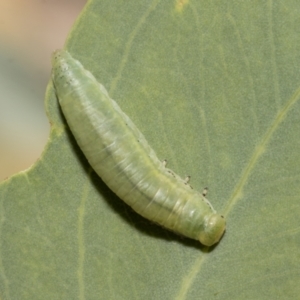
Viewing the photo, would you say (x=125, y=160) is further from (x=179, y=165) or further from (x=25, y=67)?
(x=25, y=67)

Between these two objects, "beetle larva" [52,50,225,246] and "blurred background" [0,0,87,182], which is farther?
"blurred background" [0,0,87,182]

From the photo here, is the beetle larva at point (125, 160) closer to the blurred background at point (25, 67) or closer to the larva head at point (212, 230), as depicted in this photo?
the larva head at point (212, 230)

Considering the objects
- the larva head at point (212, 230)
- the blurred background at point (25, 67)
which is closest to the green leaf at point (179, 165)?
the larva head at point (212, 230)

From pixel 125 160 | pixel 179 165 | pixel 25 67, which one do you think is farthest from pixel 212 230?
pixel 25 67

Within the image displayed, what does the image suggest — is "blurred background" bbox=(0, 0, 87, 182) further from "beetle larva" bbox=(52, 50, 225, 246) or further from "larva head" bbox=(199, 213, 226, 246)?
"larva head" bbox=(199, 213, 226, 246)

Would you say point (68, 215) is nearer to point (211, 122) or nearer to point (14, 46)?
point (211, 122)

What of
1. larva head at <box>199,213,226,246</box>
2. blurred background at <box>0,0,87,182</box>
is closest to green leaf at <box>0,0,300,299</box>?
larva head at <box>199,213,226,246</box>
